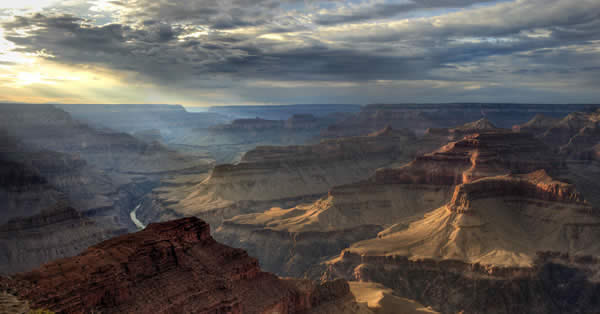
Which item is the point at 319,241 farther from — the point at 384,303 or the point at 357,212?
the point at 384,303

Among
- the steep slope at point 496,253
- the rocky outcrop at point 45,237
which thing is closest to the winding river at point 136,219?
the rocky outcrop at point 45,237

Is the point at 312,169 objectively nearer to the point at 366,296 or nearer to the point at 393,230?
the point at 393,230

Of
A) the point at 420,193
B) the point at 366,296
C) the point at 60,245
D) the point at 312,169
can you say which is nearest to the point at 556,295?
the point at 366,296

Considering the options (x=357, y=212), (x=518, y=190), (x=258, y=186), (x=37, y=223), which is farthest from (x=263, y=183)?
(x=518, y=190)

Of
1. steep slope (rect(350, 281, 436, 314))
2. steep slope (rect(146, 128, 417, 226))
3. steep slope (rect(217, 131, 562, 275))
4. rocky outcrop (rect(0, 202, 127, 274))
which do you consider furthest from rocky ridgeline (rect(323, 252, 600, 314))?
steep slope (rect(146, 128, 417, 226))

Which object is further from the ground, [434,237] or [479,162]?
[479,162]

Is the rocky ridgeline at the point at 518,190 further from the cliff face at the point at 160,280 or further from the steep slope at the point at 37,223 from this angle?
the steep slope at the point at 37,223

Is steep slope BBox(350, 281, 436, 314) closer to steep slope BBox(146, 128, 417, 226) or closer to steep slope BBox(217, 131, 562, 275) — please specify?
steep slope BBox(217, 131, 562, 275)
